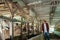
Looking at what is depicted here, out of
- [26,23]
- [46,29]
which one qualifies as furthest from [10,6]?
[26,23]

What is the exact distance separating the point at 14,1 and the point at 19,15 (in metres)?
2.43

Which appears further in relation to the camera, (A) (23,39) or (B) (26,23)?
(B) (26,23)

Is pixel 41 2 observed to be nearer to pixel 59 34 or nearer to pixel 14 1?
pixel 14 1

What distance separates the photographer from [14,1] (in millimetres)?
7277

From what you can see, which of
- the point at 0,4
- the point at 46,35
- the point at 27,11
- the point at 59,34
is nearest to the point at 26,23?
the point at 27,11

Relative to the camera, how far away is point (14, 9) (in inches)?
300

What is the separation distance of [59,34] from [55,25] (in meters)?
3.78

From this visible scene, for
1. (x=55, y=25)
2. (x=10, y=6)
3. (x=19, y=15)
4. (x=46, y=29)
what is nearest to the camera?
(x=10, y=6)

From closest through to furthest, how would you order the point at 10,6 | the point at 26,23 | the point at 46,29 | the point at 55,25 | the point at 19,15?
the point at 10,6
the point at 46,29
the point at 19,15
the point at 26,23
the point at 55,25

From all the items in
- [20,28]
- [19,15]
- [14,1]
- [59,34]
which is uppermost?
[14,1]

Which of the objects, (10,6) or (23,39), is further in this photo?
(23,39)

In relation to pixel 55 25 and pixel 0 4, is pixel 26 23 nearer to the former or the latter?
pixel 0 4

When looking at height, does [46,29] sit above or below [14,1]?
below

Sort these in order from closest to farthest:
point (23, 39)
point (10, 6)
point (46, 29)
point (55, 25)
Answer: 1. point (10, 6)
2. point (46, 29)
3. point (23, 39)
4. point (55, 25)
